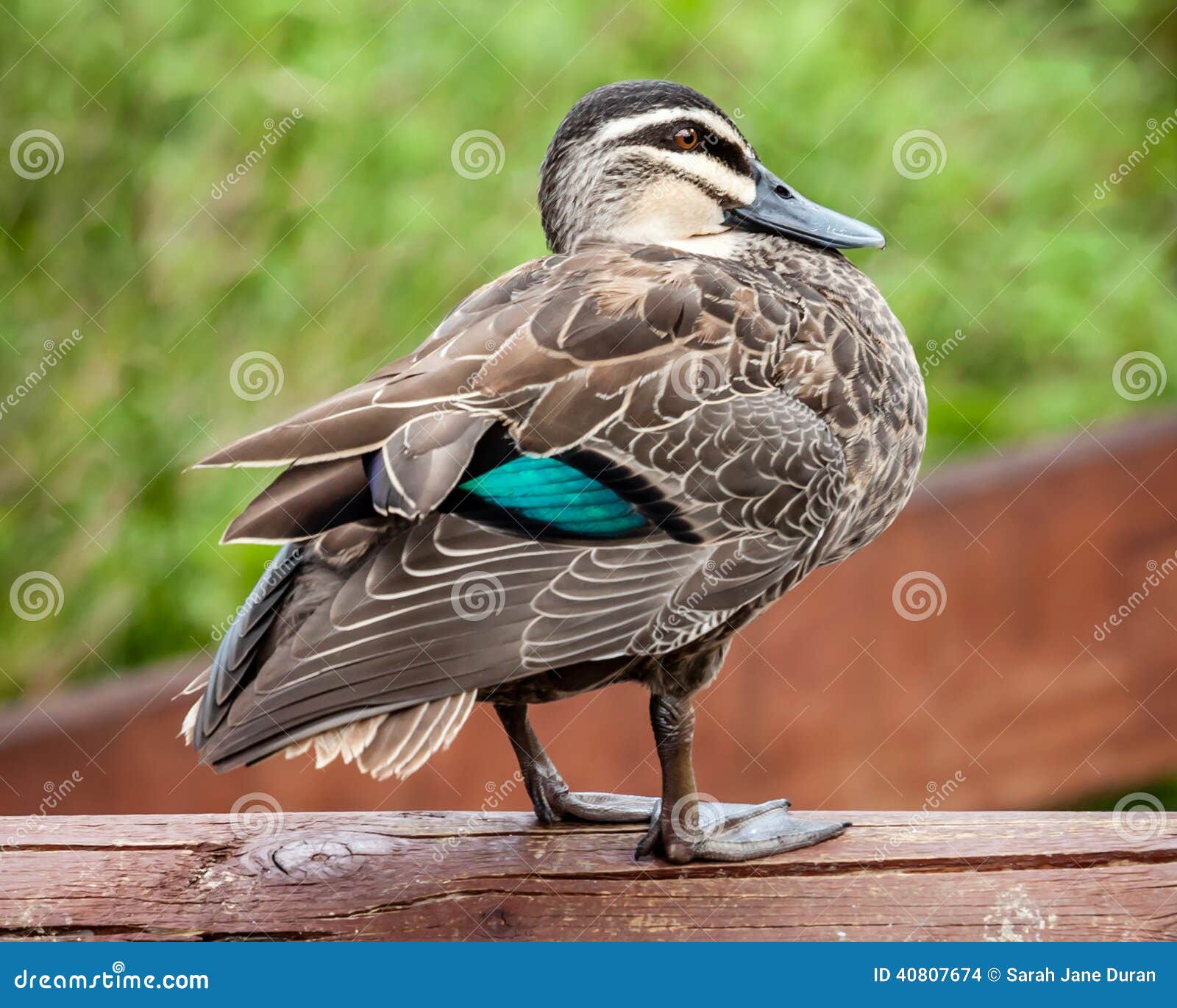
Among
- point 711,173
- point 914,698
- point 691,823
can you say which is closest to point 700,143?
point 711,173

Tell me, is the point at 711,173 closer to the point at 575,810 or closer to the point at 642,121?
the point at 642,121

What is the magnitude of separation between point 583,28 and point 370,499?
2945 mm

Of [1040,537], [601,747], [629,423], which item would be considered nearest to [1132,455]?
[1040,537]

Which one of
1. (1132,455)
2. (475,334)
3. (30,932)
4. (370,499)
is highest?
(1132,455)

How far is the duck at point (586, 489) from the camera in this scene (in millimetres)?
2119

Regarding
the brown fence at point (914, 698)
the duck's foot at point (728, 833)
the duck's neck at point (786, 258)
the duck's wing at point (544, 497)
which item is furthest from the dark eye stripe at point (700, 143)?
the brown fence at point (914, 698)

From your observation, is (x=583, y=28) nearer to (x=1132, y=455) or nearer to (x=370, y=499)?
(x=1132, y=455)

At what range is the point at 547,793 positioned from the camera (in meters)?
2.79

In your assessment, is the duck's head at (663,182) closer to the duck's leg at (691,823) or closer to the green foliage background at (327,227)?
the duck's leg at (691,823)

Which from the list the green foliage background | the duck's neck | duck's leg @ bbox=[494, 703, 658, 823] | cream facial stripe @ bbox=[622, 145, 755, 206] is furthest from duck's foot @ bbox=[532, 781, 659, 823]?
the green foliage background

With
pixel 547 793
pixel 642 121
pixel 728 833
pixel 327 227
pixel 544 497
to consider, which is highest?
pixel 642 121

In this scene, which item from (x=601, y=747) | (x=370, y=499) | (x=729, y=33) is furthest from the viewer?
(x=729, y=33)

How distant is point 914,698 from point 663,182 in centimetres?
180

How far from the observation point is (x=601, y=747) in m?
3.74
